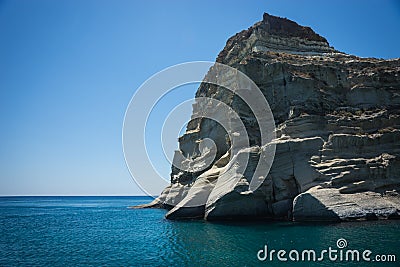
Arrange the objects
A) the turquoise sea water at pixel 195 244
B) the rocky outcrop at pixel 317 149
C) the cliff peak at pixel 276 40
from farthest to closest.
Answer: the cliff peak at pixel 276 40 < the rocky outcrop at pixel 317 149 < the turquoise sea water at pixel 195 244

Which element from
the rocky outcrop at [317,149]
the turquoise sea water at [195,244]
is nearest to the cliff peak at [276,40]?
the rocky outcrop at [317,149]

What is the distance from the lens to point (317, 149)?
3316 centimetres

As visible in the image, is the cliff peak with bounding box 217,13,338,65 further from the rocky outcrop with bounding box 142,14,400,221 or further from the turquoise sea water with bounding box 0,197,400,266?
the turquoise sea water with bounding box 0,197,400,266

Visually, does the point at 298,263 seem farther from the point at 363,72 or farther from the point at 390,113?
the point at 363,72

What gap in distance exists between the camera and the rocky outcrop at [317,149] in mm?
30088

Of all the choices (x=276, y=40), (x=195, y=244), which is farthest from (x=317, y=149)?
(x=276, y=40)

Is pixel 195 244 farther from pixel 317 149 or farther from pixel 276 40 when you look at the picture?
pixel 276 40

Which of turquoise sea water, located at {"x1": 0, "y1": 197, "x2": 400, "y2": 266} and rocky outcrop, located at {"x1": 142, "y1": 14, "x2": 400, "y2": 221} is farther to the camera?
rocky outcrop, located at {"x1": 142, "y1": 14, "x2": 400, "y2": 221}

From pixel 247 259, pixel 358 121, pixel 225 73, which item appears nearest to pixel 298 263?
pixel 247 259

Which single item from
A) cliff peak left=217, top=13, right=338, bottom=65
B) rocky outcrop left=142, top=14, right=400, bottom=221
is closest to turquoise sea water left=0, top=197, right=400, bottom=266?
rocky outcrop left=142, top=14, right=400, bottom=221

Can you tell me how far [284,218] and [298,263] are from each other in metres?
16.1

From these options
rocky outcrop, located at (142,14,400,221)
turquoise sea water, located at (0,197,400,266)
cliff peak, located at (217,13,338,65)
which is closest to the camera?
turquoise sea water, located at (0,197,400,266)

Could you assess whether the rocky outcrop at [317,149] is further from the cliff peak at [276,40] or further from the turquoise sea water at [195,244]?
the cliff peak at [276,40]

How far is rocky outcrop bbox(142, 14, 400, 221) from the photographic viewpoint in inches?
1185
